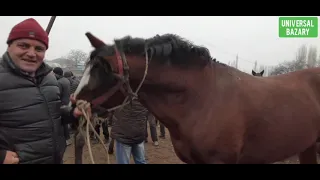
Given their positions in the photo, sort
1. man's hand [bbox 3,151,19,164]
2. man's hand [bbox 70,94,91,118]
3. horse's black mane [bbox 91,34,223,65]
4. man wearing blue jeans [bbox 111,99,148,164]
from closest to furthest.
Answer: man's hand [bbox 3,151,19,164], man's hand [bbox 70,94,91,118], horse's black mane [bbox 91,34,223,65], man wearing blue jeans [bbox 111,99,148,164]

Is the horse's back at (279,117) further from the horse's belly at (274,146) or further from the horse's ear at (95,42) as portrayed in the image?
the horse's ear at (95,42)

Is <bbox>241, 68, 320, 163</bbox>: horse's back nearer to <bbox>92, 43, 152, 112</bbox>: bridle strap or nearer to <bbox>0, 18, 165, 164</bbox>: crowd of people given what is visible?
<bbox>92, 43, 152, 112</bbox>: bridle strap

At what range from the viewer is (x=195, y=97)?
2547mm

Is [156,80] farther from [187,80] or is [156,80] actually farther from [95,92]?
[95,92]

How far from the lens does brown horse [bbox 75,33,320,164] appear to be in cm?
233

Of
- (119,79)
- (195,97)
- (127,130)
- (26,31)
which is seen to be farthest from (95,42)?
(127,130)

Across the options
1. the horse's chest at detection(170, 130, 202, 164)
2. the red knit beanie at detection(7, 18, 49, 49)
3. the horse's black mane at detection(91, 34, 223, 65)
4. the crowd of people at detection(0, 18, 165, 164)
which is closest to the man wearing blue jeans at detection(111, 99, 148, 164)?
the horse's chest at detection(170, 130, 202, 164)

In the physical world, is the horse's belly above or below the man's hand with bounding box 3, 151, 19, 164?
below

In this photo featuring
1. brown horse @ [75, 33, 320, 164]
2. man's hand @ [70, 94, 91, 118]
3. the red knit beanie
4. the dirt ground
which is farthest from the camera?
the dirt ground

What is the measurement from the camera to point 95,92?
2.31 m

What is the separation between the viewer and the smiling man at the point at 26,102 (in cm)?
186

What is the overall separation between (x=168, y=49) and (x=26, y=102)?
1.36 meters

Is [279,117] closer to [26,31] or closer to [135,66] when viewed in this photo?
[135,66]

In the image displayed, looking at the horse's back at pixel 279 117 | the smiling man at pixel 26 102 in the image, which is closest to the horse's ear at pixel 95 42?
the smiling man at pixel 26 102
